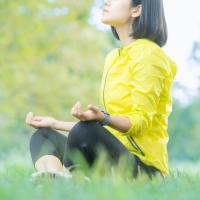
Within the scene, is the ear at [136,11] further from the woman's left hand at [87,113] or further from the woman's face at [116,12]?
the woman's left hand at [87,113]

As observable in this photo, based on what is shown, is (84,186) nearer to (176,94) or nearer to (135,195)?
(135,195)

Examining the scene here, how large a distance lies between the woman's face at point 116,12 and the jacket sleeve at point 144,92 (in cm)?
33

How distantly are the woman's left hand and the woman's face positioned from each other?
2.57 feet

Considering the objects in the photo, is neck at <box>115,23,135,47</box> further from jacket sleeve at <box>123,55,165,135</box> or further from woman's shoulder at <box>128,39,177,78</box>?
jacket sleeve at <box>123,55,165,135</box>

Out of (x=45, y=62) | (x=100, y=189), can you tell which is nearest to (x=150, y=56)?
(x=100, y=189)

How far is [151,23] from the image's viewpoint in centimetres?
388

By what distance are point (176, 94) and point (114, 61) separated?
24621mm

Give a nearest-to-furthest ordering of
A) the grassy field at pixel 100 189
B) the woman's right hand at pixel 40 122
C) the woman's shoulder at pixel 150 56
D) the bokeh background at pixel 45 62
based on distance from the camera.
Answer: the grassy field at pixel 100 189 → the woman's shoulder at pixel 150 56 → the woman's right hand at pixel 40 122 → the bokeh background at pixel 45 62

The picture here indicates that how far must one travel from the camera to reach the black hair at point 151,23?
388cm

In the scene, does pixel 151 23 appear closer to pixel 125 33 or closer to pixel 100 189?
pixel 125 33

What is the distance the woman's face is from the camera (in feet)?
12.9

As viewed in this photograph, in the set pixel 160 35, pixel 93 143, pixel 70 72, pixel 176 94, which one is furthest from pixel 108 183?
pixel 176 94

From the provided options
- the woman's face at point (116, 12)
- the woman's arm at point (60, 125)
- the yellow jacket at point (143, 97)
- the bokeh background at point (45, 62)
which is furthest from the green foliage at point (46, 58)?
the yellow jacket at point (143, 97)

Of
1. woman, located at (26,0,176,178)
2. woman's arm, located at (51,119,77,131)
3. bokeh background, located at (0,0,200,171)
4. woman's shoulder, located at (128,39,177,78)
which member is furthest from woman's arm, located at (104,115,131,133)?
bokeh background, located at (0,0,200,171)
